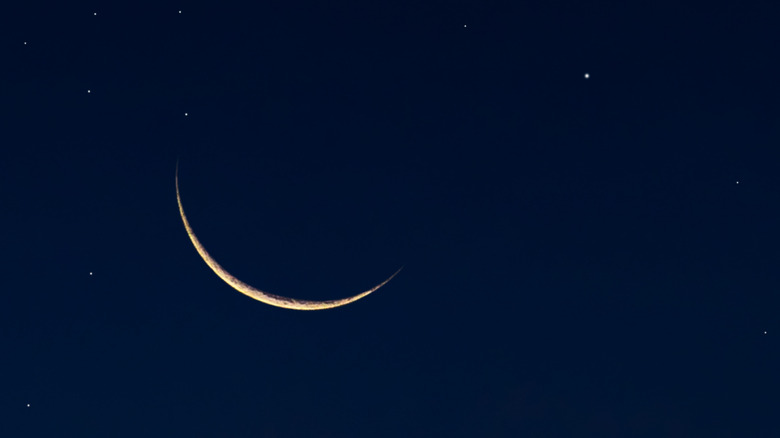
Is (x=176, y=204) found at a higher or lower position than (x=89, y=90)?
lower

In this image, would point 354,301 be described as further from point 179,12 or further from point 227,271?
point 179,12

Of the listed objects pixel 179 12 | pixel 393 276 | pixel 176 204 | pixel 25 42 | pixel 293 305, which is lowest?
pixel 293 305

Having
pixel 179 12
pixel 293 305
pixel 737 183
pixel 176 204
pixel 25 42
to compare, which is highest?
pixel 179 12

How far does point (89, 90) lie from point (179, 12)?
762 mm

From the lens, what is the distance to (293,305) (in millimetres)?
3424

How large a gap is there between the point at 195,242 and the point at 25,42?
5.61ft

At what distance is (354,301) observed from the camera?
345 cm

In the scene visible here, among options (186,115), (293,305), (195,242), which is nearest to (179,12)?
(186,115)

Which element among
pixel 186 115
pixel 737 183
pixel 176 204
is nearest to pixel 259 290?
pixel 176 204

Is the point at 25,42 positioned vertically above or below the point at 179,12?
below

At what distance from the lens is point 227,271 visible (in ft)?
11.1

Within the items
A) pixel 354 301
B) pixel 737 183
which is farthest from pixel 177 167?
pixel 737 183

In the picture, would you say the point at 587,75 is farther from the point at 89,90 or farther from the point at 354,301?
the point at 89,90

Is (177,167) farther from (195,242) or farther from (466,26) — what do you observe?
(466,26)
